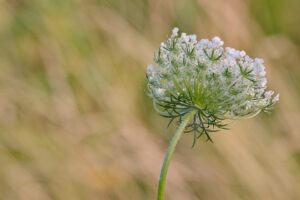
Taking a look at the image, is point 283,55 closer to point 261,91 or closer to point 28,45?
point 28,45

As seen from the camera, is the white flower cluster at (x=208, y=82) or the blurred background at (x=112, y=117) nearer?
the white flower cluster at (x=208, y=82)

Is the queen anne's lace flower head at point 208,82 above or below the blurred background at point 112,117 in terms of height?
below

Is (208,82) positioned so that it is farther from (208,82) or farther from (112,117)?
(112,117)

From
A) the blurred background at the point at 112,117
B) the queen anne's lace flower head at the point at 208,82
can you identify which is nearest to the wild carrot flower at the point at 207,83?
the queen anne's lace flower head at the point at 208,82

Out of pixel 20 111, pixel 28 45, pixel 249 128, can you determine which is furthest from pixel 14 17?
pixel 249 128

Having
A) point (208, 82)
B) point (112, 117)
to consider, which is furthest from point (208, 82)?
point (112, 117)

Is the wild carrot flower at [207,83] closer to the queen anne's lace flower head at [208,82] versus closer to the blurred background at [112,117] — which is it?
the queen anne's lace flower head at [208,82]

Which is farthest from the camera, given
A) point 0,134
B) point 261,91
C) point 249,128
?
point 249,128

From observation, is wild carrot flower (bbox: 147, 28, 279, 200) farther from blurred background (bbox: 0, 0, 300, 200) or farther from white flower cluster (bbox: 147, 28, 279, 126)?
blurred background (bbox: 0, 0, 300, 200)

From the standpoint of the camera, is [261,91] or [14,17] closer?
[261,91]
